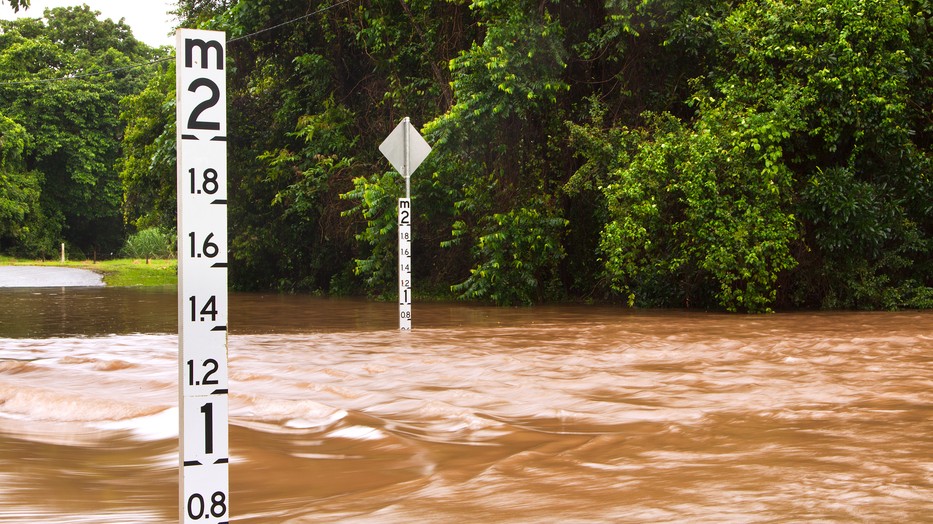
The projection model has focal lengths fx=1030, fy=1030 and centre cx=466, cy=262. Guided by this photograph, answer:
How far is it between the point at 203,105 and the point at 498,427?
3.83 meters

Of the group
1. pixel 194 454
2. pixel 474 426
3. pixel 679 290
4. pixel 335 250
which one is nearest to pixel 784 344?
pixel 474 426

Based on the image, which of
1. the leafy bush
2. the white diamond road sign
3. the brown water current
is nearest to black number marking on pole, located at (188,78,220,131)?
the brown water current

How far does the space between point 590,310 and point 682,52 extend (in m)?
5.35

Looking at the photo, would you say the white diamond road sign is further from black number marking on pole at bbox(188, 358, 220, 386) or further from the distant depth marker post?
black number marking on pole at bbox(188, 358, 220, 386)

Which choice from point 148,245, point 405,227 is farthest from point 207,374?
point 148,245

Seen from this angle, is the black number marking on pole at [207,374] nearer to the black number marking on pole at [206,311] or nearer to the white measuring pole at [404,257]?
the black number marking on pole at [206,311]

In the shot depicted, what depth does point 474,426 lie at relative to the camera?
689 cm

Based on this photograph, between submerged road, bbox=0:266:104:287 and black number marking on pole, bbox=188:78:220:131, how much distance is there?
28865 millimetres

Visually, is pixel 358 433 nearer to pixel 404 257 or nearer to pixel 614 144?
pixel 404 257

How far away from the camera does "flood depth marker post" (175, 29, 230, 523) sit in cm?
337

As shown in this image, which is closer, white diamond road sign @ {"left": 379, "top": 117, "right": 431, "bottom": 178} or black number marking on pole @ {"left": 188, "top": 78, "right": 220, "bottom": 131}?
black number marking on pole @ {"left": 188, "top": 78, "right": 220, "bottom": 131}

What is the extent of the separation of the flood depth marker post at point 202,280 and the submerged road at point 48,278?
2887 centimetres

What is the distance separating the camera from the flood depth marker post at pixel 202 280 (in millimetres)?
3369

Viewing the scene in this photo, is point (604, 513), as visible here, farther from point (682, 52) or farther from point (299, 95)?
point (299, 95)
